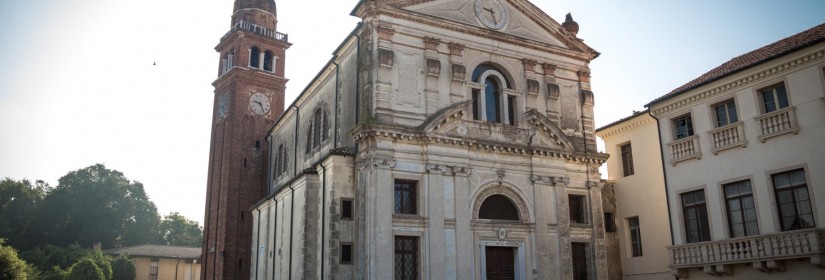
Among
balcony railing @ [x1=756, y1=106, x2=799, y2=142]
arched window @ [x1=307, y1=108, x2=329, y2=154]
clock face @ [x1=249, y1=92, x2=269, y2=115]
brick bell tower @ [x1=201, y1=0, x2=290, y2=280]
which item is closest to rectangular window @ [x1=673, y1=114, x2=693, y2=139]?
balcony railing @ [x1=756, y1=106, x2=799, y2=142]

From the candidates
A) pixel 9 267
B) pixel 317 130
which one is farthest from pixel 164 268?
pixel 317 130

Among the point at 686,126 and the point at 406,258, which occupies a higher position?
the point at 686,126

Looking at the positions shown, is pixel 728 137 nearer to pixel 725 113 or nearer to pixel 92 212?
pixel 725 113

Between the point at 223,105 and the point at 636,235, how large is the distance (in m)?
26.8

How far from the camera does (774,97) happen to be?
778 inches

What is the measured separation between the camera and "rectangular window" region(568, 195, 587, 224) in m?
25.4

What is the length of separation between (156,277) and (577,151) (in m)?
44.8

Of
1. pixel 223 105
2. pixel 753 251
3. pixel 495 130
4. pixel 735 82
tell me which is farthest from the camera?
pixel 223 105

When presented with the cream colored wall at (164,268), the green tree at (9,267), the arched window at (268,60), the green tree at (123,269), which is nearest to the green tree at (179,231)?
the cream colored wall at (164,268)

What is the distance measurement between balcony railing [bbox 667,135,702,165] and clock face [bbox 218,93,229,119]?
27.2 meters

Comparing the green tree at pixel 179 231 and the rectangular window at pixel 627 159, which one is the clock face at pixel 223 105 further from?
the green tree at pixel 179 231

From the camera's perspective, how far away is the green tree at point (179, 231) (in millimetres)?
82250

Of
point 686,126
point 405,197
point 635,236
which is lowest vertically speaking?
point 635,236

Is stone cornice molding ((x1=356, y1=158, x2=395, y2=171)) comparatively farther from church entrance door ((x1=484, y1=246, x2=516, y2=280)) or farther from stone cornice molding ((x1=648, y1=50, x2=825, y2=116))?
stone cornice molding ((x1=648, y1=50, x2=825, y2=116))
